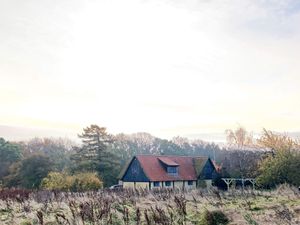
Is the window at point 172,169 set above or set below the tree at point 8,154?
below

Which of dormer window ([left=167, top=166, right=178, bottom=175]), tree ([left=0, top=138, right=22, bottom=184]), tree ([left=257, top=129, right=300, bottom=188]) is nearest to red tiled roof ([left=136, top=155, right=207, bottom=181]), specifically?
dormer window ([left=167, top=166, right=178, bottom=175])

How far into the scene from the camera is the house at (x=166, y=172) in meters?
46.1

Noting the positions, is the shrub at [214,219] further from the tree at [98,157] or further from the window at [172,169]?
the tree at [98,157]

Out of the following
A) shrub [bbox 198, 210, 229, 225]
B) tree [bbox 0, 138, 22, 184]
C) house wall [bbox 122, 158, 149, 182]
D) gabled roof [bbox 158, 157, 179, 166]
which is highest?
tree [bbox 0, 138, 22, 184]

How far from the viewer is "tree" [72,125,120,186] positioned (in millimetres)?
52625

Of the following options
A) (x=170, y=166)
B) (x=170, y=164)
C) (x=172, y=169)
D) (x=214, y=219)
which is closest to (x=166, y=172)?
(x=170, y=166)

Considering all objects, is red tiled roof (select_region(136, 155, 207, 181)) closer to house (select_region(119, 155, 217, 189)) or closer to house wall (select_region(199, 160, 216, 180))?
house (select_region(119, 155, 217, 189))

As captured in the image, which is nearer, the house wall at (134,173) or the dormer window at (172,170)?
the house wall at (134,173)

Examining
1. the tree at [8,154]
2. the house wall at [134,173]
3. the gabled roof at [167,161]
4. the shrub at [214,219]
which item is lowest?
the shrub at [214,219]

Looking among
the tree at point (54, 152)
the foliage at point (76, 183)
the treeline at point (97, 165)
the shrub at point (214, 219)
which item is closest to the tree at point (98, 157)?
the treeline at point (97, 165)

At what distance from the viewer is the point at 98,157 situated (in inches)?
2131

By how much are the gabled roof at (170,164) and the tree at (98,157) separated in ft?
16.3

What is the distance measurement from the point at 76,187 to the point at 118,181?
1196cm

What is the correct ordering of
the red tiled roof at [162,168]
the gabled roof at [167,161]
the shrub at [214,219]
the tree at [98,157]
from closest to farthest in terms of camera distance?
the shrub at [214,219] < the red tiled roof at [162,168] < the gabled roof at [167,161] < the tree at [98,157]
